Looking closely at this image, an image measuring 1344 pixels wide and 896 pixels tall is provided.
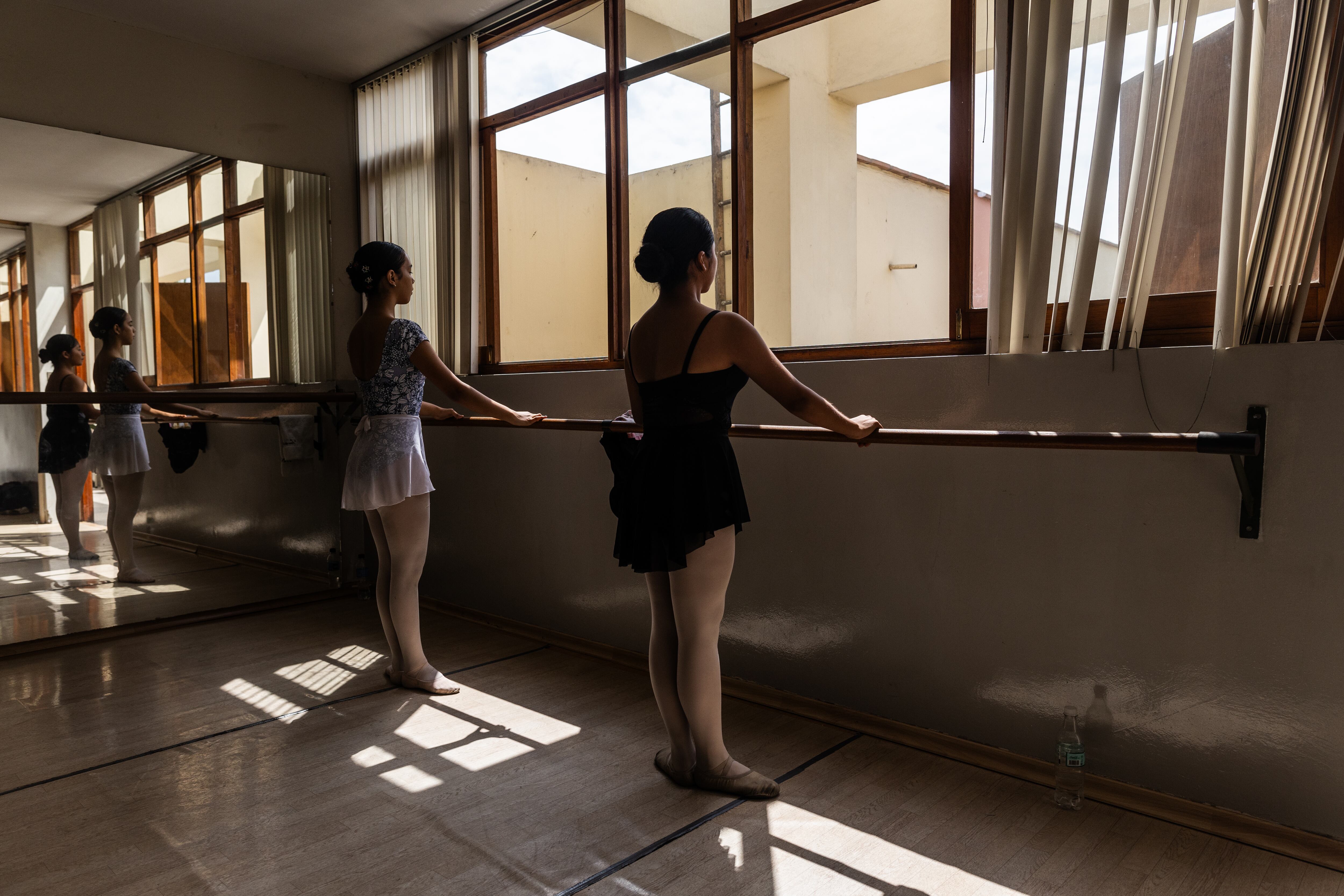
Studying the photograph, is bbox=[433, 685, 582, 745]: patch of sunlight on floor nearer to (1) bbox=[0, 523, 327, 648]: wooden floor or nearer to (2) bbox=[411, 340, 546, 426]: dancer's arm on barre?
(2) bbox=[411, 340, 546, 426]: dancer's arm on barre

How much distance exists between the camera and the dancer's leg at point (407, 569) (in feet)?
10.2

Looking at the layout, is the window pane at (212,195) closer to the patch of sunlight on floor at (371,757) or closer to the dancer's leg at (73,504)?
the dancer's leg at (73,504)

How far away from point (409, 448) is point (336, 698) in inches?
37.6

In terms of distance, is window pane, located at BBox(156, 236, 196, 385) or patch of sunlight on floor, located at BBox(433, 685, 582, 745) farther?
window pane, located at BBox(156, 236, 196, 385)

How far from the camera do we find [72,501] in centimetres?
406

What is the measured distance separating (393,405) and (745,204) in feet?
4.76

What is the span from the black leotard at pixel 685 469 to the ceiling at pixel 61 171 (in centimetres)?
325

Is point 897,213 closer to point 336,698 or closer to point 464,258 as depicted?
point 464,258

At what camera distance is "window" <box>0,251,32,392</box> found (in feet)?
12.3

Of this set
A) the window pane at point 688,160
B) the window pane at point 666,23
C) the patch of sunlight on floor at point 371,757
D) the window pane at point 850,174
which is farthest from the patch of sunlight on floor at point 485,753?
the window pane at point 850,174

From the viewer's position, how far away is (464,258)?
429 centimetres

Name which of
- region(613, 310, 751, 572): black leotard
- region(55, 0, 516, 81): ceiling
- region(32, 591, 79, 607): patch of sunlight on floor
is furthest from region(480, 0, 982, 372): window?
region(32, 591, 79, 607): patch of sunlight on floor

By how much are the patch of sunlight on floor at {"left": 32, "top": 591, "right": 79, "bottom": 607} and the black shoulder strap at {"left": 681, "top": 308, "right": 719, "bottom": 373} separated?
3467 mm

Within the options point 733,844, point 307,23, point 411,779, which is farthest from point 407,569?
point 307,23
